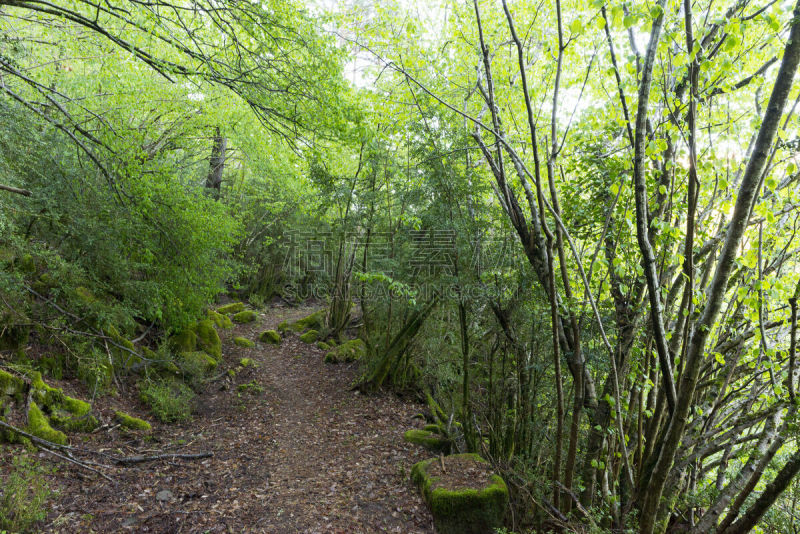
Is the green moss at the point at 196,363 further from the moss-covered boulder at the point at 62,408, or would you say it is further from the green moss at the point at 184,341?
the moss-covered boulder at the point at 62,408

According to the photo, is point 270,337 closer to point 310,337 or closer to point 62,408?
point 310,337

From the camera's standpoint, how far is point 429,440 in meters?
5.83

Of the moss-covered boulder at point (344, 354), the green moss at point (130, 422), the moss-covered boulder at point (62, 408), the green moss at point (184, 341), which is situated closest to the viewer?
the moss-covered boulder at point (62, 408)

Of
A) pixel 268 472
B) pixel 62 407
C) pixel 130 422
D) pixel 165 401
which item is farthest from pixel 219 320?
pixel 268 472

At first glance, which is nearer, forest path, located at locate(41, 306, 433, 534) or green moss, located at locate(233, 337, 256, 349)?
forest path, located at locate(41, 306, 433, 534)

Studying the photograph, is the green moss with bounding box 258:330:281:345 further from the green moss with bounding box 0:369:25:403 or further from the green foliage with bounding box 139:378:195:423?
the green moss with bounding box 0:369:25:403

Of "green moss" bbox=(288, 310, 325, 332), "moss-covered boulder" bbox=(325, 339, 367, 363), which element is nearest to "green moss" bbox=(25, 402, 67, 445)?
"moss-covered boulder" bbox=(325, 339, 367, 363)

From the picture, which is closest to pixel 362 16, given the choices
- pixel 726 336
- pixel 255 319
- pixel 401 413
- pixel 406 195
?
pixel 406 195

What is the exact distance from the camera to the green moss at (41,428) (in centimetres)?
411

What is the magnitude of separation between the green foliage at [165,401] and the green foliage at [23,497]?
205 centimetres

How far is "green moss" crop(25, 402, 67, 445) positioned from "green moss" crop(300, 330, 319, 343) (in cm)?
620

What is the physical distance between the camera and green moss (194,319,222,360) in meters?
7.98

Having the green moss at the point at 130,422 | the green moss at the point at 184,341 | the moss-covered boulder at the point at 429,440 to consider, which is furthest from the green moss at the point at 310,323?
the green moss at the point at 130,422

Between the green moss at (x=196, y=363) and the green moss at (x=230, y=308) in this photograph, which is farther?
the green moss at (x=230, y=308)
